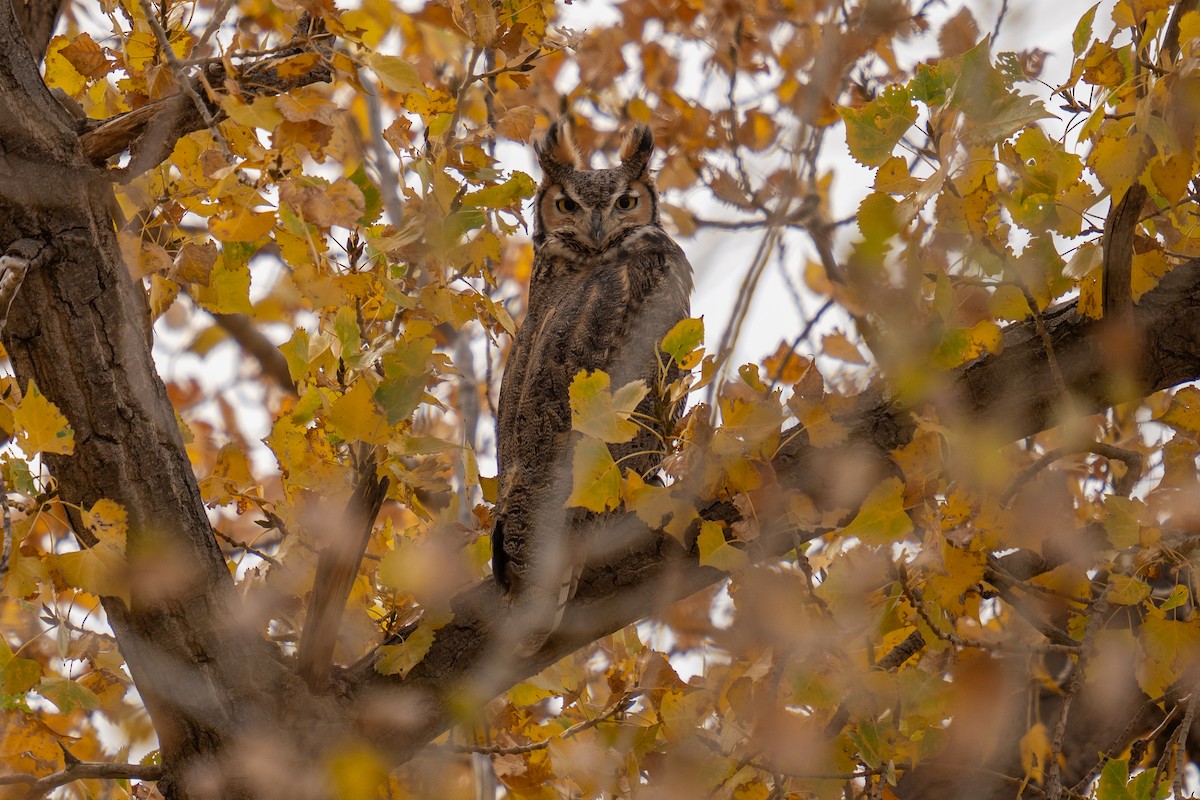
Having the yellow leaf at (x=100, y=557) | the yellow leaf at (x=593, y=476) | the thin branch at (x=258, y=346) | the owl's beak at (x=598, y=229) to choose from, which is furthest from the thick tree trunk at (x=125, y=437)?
the thin branch at (x=258, y=346)

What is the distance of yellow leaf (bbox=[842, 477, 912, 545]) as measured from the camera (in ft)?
6.70

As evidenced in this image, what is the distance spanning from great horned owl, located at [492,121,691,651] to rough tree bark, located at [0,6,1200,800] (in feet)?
0.41

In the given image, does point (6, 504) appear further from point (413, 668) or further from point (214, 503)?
point (413, 668)

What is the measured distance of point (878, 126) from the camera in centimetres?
197

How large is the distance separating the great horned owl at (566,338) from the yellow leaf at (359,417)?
0.50 metres

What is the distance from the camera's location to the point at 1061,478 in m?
2.71

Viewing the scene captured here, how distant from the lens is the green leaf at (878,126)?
1952mm

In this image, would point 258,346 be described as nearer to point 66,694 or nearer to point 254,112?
point 66,694

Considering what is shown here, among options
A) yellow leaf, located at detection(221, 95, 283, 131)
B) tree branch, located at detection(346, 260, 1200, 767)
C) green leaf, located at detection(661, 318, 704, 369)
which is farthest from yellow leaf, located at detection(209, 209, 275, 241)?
tree branch, located at detection(346, 260, 1200, 767)

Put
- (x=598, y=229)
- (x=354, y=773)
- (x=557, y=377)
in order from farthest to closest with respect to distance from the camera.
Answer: (x=598, y=229), (x=557, y=377), (x=354, y=773)

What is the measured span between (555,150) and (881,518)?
2.75 metres

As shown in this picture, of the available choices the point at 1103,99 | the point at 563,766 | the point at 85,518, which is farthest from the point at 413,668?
the point at 1103,99

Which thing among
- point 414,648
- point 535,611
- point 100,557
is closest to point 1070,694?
point 535,611

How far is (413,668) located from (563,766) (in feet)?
1.52
